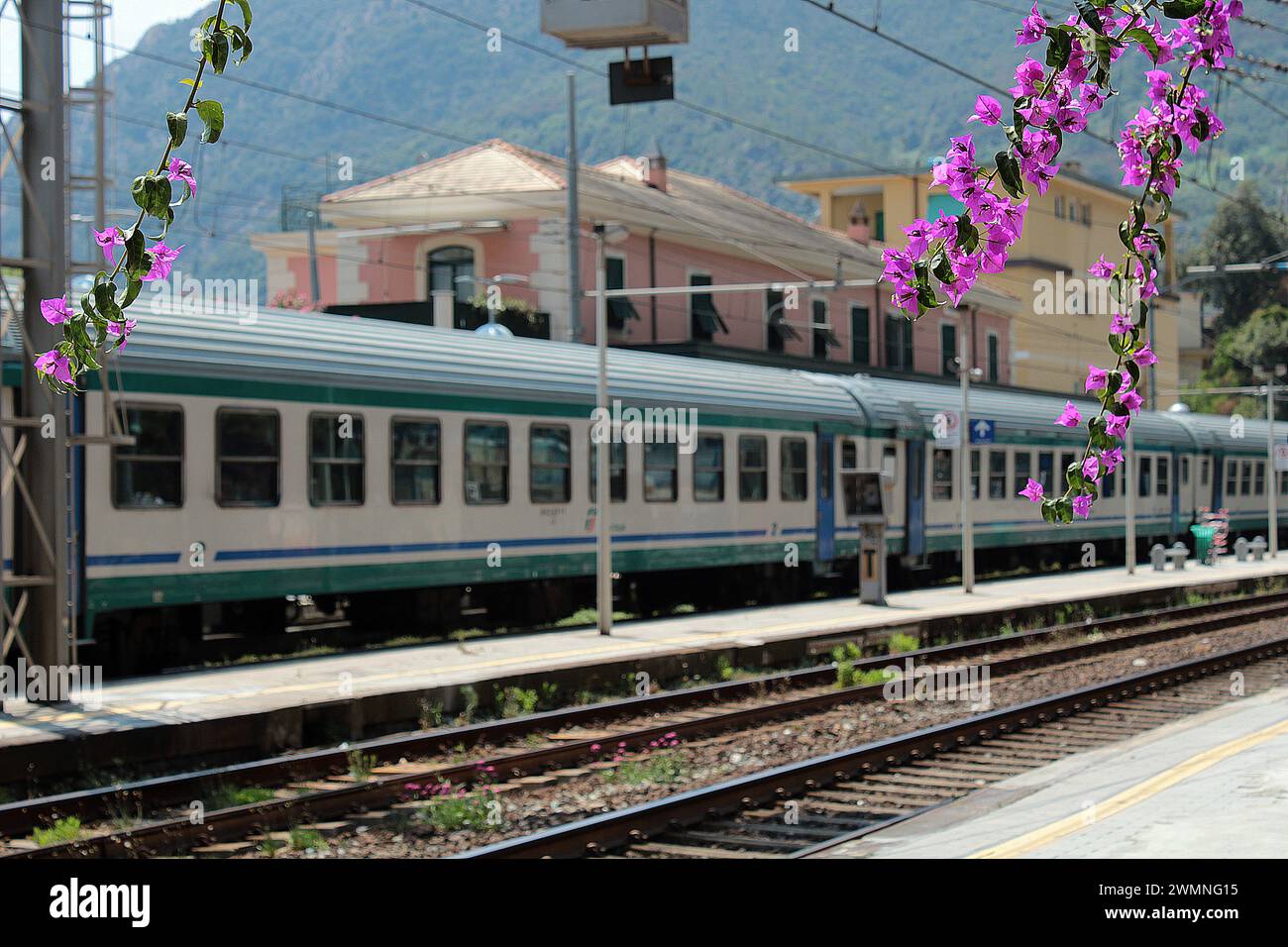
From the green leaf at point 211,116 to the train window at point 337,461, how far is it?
1320 cm

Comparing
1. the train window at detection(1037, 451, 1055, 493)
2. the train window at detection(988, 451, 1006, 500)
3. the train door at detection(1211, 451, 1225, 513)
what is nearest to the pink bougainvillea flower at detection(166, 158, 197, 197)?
the train window at detection(988, 451, 1006, 500)

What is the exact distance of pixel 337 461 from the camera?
16375 mm

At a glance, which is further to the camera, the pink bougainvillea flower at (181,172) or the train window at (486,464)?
the train window at (486,464)

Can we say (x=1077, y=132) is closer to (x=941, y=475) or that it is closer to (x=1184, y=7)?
(x=1184, y=7)

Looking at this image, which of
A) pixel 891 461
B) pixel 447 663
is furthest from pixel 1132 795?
pixel 891 461

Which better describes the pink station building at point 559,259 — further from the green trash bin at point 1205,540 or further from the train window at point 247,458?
the train window at point 247,458

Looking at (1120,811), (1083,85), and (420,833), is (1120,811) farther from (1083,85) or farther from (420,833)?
(1083,85)

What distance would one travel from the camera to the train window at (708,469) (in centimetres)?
2186

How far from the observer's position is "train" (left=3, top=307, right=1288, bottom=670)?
14.5 meters

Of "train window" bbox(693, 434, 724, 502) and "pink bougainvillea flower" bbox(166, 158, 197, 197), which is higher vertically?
"pink bougainvillea flower" bbox(166, 158, 197, 197)

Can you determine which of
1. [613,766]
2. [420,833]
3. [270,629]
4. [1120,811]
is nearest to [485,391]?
[270,629]

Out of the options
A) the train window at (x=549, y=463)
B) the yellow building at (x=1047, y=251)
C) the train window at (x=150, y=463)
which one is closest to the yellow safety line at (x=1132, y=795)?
the train window at (x=150, y=463)

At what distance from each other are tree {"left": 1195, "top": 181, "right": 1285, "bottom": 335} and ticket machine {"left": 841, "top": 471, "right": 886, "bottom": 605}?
71271 mm

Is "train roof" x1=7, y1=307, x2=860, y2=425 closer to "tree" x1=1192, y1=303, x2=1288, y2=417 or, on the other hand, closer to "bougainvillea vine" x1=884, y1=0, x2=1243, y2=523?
"bougainvillea vine" x1=884, y1=0, x2=1243, y2=523
